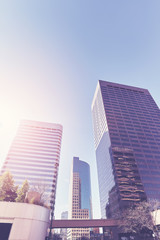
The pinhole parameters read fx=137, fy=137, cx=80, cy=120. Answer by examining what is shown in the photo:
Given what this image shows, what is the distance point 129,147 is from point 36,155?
6221 centimetres

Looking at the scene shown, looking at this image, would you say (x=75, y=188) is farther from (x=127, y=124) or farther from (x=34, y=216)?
(x=34, y=216)

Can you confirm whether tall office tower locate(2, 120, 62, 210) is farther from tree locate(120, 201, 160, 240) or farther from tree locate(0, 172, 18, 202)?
tree locate(0, 172, 18, 202)

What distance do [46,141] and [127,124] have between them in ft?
212

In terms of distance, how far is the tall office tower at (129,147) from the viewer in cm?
8075

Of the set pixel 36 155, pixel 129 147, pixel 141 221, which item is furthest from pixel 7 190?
pixel 129 147

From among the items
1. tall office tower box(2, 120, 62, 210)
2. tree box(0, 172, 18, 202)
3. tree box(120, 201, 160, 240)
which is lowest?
tree box(120, 201, 160, 240)

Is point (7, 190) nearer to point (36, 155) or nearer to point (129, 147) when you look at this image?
point (36, 155)

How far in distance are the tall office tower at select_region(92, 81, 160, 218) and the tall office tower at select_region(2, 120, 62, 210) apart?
37694 millimetres

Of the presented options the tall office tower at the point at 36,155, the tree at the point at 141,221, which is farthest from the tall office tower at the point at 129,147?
the tall office tower at the point at 36,155

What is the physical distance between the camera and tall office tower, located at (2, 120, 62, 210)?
69319 millimetres

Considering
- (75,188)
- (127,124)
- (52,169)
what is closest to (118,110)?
(127,124)

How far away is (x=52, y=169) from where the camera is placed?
7469 cm

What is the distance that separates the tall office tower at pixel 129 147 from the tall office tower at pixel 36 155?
124 ft

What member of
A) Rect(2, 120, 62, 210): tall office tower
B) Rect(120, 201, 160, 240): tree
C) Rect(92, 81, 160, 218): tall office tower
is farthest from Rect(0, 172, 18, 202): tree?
Rect(92, 81, 160, 218): tall office tower
